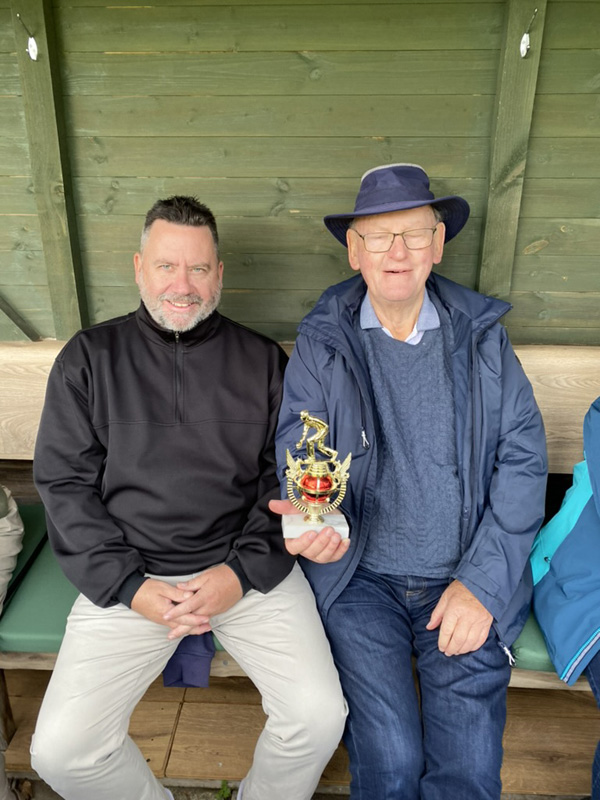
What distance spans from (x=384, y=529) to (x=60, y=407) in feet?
4.08

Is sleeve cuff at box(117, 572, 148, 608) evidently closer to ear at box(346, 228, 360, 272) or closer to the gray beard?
the gray beard

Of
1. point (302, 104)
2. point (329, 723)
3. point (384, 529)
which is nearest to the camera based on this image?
point (329, 723)

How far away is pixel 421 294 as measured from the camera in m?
2.54

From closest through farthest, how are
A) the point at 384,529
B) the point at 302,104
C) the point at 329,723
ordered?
the point at 329,723, the point at 384,529, the point at 302,104

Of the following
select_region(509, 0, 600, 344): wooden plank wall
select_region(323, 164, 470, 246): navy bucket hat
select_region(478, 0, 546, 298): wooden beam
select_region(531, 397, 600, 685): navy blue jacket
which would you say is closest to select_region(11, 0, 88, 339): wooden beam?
select_region(323, 164, 470, 246): navy bucket hat

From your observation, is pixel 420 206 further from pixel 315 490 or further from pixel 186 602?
pixel 186 602

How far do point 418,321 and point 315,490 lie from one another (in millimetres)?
796

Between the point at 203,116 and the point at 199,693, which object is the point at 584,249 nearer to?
the point at 203,116

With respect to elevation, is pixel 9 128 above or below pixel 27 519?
above

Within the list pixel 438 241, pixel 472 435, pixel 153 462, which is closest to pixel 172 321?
pixel 153 462

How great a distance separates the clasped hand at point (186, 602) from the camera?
2.29 metres

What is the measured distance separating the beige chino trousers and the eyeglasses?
127 cm

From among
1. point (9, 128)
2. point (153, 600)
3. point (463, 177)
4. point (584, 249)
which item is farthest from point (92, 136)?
point (584, 249)

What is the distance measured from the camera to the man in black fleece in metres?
2.20
